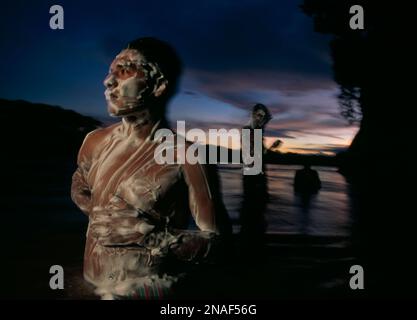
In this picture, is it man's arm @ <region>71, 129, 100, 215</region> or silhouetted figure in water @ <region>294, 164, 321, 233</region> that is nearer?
man's arm @ <region>71, 129, 100, 215</region>

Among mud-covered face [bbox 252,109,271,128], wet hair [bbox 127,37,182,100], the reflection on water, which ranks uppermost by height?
mud-covered face [bbox 252,109,271,128]

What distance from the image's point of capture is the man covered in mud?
1276mm

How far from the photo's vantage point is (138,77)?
4.61 feet

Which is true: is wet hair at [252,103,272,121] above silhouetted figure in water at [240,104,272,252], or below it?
above

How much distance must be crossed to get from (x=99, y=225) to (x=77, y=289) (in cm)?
64

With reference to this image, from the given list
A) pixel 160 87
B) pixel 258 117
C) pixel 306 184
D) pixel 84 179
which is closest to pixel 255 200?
pixel 258 117

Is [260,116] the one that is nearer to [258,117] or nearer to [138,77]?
[258,117]

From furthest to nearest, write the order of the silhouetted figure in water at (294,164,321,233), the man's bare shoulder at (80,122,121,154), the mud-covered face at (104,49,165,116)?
the silhouetted figure in water at (294,164,321,233)
the man's bare shoulder at (80,122,121,154)
the mud-covered face at (104,49,165,116)

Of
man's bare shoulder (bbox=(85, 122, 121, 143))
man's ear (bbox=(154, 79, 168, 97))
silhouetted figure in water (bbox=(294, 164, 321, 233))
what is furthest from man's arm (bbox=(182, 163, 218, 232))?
silhouetted figure in water (bbox=(294, 164, 321, 233))

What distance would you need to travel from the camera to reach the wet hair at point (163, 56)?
1.42 metres

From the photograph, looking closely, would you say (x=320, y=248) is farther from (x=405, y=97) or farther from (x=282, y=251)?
(x=405, y=97)

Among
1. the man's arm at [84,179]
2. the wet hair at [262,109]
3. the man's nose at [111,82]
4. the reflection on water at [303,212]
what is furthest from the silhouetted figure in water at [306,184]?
the man's nose at [111,82]

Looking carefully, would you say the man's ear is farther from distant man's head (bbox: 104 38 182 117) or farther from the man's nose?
the man's nose

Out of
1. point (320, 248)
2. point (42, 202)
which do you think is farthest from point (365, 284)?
point (42, 202)
